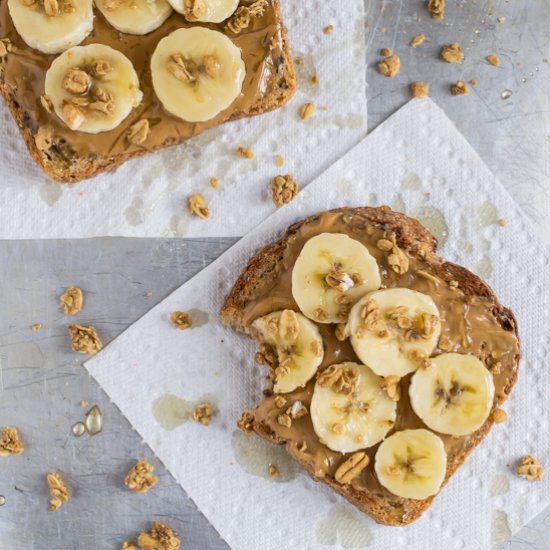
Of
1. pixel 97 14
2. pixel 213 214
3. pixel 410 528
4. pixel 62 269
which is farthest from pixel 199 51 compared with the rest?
pixel 410 528

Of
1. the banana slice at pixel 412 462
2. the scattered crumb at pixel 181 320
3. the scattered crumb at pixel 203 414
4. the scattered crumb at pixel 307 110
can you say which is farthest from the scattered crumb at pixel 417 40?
the scattered crumb at pixel 203 414

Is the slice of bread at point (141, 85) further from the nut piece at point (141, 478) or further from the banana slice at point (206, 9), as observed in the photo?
the nut piece at point (141, 478)

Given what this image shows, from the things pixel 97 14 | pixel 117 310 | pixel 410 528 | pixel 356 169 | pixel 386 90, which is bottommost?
pixel 410 528

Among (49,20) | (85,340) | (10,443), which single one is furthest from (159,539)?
(49,20)

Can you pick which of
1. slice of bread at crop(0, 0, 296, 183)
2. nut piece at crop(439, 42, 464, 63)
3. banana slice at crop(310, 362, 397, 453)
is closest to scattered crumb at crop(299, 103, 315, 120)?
slice of bread at crop(0, 0, 296, 183)

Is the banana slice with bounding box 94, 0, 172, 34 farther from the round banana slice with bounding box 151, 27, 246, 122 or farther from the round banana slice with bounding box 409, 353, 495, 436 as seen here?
the round banana slice with bounding box 409, 353, 495, 436

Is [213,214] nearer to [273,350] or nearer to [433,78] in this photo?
[273,350]
